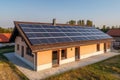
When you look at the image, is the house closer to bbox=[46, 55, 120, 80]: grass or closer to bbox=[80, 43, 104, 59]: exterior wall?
bbox=[80, 43, 104, 59]: exterior wall

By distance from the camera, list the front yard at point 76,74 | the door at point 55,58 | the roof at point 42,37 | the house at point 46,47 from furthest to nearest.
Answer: the door at point 55,58 → the house at point 46,47 → the roof at point 42,37 → the front yard at point 76,74

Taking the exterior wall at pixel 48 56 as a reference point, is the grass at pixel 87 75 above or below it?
below

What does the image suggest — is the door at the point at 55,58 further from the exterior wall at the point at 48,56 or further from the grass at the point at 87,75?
the grass at the point at 87,75

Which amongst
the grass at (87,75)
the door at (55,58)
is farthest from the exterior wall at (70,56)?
the grass at (87,75)

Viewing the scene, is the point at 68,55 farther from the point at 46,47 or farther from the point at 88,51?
the point at 88,51

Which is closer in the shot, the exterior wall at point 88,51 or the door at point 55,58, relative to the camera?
the door at point 55,58

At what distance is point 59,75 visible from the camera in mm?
12820

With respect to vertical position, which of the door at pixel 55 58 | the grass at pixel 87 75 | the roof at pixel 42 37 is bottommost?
the grass at pixel 87 75

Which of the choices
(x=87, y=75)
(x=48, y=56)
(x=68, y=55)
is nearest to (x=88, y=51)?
(x=68, y=55)

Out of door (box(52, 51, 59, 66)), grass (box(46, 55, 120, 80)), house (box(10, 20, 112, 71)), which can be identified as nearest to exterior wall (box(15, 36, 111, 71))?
house (box(10, 20, 112, 71))

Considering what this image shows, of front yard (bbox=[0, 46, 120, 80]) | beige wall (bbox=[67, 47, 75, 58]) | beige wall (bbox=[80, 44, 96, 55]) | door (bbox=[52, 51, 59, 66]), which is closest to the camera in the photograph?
front yard (bbox=[0, 46, 120, 80])

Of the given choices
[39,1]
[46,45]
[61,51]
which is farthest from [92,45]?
[39,1]

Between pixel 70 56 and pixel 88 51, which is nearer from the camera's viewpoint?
pixel 70 56

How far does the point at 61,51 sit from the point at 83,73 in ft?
14.3
